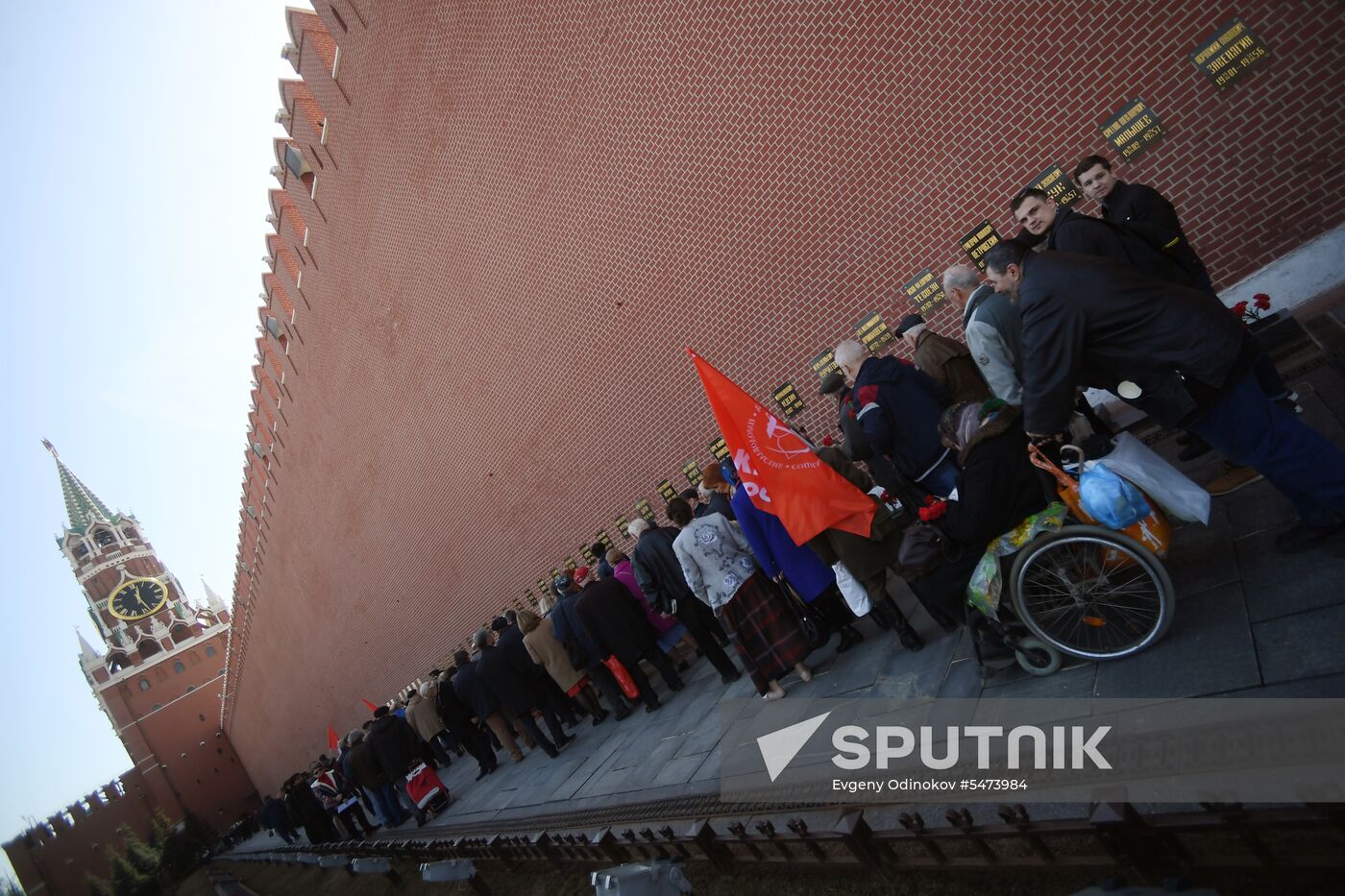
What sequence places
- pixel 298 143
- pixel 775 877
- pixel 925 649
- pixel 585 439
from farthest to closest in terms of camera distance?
pixel 298 143
pixel 585 439
pixel 925 649
pixel 775 877

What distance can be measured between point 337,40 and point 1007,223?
9583mm

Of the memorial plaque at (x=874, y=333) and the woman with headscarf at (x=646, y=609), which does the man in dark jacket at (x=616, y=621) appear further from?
the memorial plaque at (x=874, y=333)

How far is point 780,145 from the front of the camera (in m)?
7.47

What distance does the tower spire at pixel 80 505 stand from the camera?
5275cm

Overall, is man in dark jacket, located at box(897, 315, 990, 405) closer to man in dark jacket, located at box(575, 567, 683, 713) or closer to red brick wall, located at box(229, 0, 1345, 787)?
red brick wall, located at box(229, 0, 1345, 787)

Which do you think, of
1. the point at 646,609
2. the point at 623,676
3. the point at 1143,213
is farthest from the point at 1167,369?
the point at 623,676

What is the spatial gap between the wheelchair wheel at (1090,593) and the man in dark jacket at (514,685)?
18.9 ft

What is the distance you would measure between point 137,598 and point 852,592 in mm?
54109

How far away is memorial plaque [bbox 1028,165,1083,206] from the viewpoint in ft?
20.3

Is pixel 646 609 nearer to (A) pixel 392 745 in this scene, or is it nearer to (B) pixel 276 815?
(A) pixel 392 745

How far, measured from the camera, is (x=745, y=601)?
518cm

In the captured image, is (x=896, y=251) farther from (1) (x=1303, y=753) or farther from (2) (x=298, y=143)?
(2) (x=298, y=143)

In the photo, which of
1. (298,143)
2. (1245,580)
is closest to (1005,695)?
(1245,580)

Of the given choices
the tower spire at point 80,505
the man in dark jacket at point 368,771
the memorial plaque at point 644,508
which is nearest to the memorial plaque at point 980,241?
the memorial plaque at point 644,508
